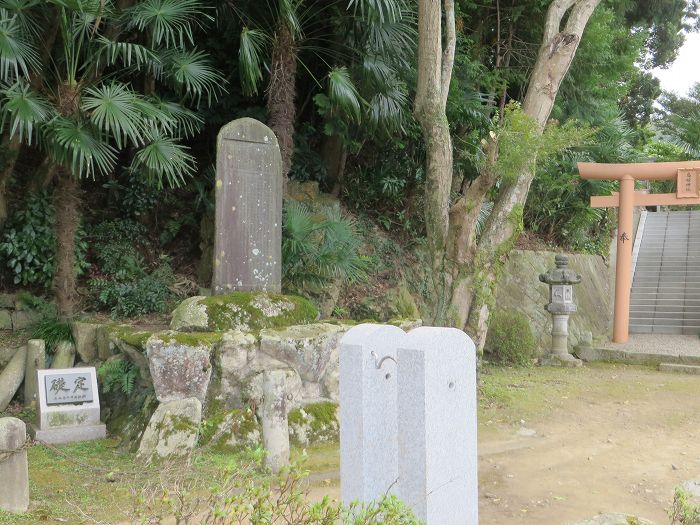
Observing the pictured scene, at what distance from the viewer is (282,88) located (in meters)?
7.53

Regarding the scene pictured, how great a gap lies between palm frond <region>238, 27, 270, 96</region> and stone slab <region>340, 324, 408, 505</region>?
15.5ft

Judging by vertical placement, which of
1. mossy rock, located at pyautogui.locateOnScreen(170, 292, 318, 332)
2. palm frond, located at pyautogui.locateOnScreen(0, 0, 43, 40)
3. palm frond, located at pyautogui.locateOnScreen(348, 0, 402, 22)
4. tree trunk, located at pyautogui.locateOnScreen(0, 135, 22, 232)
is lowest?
mossy rock, located at pyautogui.locateOnScreen(170, 292, 318, 332)

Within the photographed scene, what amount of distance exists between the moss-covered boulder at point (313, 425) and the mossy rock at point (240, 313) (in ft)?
2.83

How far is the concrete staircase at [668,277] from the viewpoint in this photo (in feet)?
39.9

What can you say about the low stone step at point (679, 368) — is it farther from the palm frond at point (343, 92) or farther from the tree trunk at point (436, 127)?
the palm frond at point (343, 92)

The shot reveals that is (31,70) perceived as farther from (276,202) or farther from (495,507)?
(495,507)

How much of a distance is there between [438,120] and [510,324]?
4233mm

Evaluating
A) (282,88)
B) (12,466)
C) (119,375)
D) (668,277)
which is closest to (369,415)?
(12,466)

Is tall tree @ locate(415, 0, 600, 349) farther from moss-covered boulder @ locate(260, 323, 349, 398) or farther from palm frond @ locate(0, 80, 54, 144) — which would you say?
palm frond @ locate(0, 80, 54, 144)

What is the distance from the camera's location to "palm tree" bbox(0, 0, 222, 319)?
6.05 meters

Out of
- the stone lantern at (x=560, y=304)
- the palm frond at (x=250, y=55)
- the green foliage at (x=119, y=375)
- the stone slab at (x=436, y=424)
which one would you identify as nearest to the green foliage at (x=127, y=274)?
the green foliage at (x=119, y=375)

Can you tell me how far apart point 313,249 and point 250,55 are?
221 centimetres

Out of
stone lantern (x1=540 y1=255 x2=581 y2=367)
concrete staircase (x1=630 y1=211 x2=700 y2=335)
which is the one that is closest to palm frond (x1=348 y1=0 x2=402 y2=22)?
stone lantern (x1=540 y1=255 x2=581 y2=367)

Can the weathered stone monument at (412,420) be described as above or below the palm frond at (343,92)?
below
